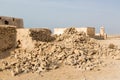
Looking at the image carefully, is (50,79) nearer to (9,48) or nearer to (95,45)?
(9,48)

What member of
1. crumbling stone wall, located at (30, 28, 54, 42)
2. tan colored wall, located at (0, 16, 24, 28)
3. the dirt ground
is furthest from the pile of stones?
tan colored wall, located at (0, 16, 24, 28)

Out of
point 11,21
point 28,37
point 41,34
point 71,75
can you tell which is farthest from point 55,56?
point 11,21

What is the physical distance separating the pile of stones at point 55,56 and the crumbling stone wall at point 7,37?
1.84ft

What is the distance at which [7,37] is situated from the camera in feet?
54.1

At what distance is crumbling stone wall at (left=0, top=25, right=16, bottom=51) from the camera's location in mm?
16188

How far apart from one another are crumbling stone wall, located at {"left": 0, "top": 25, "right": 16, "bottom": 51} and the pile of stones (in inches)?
22.1

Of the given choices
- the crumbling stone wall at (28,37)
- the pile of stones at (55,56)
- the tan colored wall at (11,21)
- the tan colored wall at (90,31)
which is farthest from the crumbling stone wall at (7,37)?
the tan colored wall at (90,31)

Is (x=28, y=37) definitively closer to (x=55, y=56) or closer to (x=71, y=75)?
(x=55, y=56)

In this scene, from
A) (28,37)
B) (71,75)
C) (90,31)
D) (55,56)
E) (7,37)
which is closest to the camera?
(71,75)

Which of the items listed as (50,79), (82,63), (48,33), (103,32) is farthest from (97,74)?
(103,32)

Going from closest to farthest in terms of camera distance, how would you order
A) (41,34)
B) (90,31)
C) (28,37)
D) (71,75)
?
(71,75), (28,37), (41,34), (90,31)

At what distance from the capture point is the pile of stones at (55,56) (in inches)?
571

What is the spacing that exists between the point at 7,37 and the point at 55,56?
9.39ft

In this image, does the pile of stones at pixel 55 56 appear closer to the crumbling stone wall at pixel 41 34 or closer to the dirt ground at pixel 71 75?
the dirt ground at pixel 71 75
